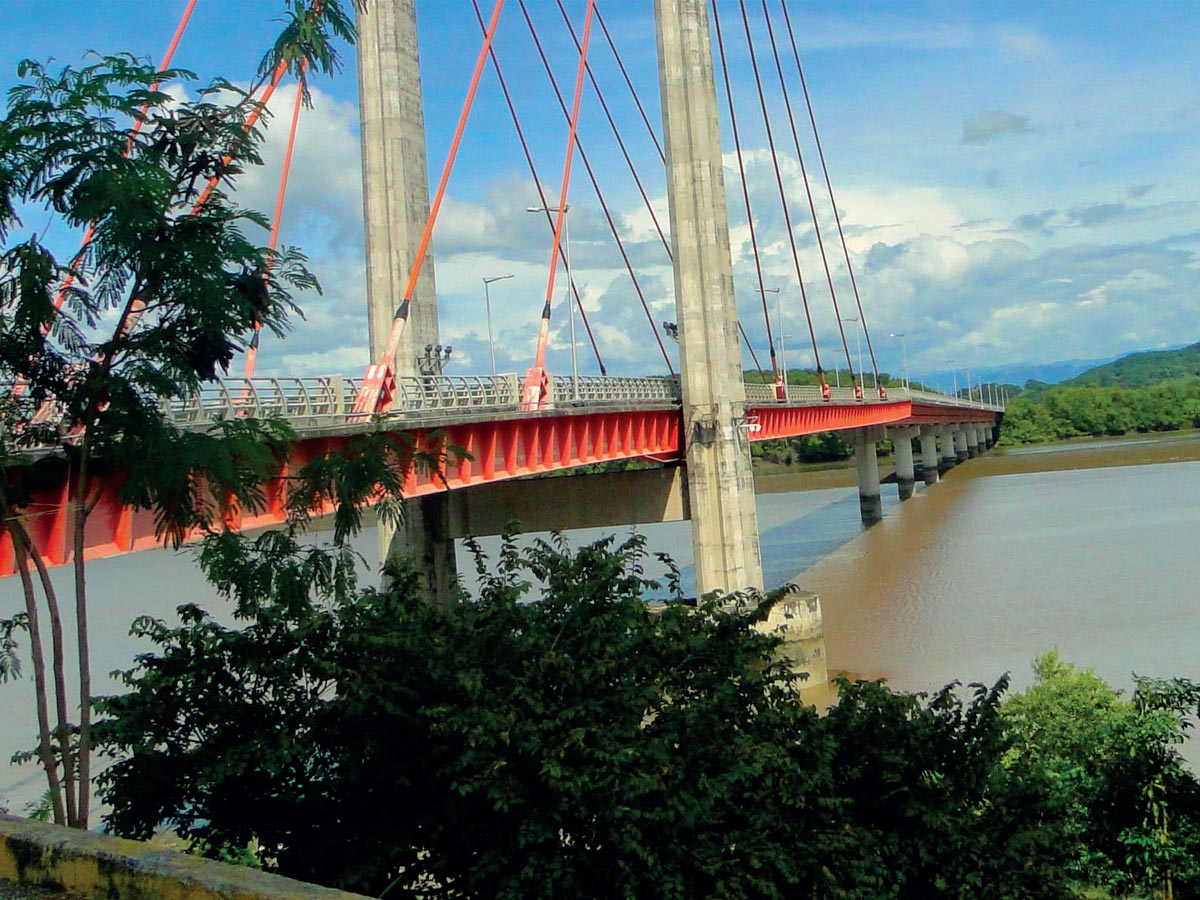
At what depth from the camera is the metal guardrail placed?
10.8 meters

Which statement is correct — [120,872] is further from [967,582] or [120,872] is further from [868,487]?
[868,487]

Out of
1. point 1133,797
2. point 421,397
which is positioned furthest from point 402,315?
point 1133,797

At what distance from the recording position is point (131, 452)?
20.1 ft

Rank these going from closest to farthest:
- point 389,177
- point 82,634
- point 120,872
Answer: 1. point 120,872
2. point 82,634
3. point 389,177

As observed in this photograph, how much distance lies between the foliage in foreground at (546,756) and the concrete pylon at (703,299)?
52.7 ft

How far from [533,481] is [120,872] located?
70.1ft

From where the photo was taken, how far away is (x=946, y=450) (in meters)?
85.1

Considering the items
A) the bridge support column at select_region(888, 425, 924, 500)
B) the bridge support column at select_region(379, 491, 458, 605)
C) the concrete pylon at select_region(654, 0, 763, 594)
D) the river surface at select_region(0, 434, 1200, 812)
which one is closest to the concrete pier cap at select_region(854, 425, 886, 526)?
the river surface at select_region(0, 434, 1200, 812)

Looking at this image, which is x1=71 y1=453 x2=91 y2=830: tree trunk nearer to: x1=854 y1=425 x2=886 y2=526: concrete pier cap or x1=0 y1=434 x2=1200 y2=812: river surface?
x1=0 y1=434 x2=1200 y2=812: river surface

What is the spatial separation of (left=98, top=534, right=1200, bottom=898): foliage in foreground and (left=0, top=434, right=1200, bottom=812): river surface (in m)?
8.82

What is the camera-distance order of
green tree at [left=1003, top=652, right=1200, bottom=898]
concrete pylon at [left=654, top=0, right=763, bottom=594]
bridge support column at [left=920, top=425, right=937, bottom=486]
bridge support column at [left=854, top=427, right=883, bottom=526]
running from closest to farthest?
green tree at [left=1003, top=652, right=1200, bottom=898] < concrete pylon at [left=654, top=0, right=763, bottom=594] < bridge support column at [left=854, top=427, right=883, bottom=526] < bridge support column at [left=920, top=425, right=937, bottom=486]

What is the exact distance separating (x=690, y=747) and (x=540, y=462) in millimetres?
12519

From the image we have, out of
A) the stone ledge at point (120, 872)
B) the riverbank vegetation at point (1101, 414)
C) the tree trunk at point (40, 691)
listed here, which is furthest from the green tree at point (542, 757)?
the riverbank vegetation at point (1101, 414)

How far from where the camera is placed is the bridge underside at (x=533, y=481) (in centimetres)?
962
